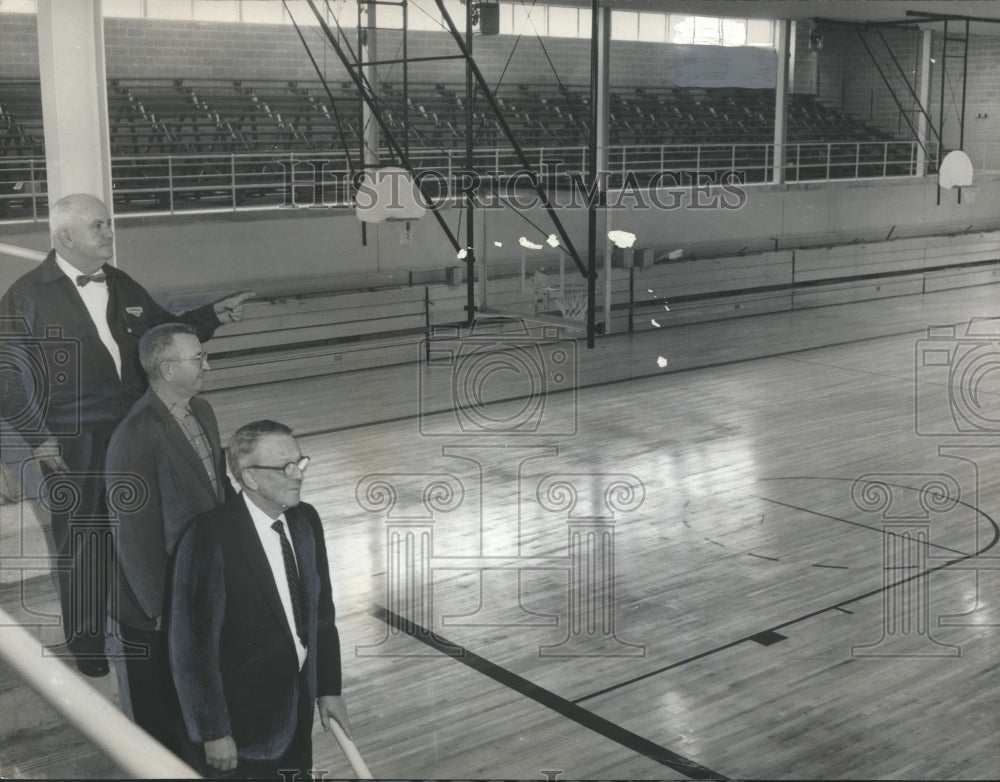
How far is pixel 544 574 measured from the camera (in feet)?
20.3

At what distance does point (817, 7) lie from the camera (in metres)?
14.6

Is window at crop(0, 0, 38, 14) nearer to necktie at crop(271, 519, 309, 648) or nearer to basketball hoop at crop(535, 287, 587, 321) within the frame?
basketball hoop at crop(535, 287, 587, 321)

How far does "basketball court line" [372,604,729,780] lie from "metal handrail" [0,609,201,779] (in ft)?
10.8

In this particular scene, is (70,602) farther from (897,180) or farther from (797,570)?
(897,180)

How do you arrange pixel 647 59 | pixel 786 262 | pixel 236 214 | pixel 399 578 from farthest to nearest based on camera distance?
pixel 647 59, pixel 786 262, pixel 236 214, pixel 399 578

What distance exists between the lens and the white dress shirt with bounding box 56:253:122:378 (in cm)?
345

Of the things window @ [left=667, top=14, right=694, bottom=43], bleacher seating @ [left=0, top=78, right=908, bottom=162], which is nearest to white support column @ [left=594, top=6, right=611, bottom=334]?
bleacher seating @ [left=0, top=78, right=908, bottom=162]

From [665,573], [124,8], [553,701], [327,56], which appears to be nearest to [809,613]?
[665,573]

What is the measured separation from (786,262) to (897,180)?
13.6ft

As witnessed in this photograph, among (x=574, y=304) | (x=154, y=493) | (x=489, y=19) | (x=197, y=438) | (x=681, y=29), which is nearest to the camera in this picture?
(x=154, y=493)

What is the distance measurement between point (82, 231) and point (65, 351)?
0.36 metres

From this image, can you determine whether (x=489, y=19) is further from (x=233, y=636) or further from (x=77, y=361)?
(x=233, y=636)

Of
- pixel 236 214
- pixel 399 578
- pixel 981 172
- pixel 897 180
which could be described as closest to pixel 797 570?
pixel 399 578

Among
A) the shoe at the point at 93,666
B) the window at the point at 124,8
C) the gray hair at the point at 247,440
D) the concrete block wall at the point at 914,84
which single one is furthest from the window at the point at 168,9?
the gray hair at the point at 247,440
